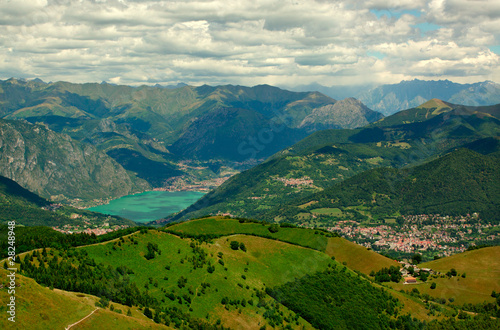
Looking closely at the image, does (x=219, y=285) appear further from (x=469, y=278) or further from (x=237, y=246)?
(x=469, y=278)

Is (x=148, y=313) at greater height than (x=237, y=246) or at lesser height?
greater

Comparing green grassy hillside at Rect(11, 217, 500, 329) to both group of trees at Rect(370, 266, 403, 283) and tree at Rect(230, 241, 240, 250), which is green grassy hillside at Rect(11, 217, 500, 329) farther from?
group of trees at Rect(370, 266, 403, 283)

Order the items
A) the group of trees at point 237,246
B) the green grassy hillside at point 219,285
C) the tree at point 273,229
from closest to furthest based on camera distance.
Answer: the green grassy hillside at point 219,285 < the group of trees at point 237,246 < the tree at point 273,229

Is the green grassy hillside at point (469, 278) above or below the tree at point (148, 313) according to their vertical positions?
below

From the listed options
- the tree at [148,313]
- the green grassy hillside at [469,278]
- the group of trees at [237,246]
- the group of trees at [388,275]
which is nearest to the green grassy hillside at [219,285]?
the tree at [148,313]

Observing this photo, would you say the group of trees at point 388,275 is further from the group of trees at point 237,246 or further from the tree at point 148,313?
the tree at point 148,313

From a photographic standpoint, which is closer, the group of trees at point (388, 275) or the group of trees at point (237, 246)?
the group of trees at point (237, 246)

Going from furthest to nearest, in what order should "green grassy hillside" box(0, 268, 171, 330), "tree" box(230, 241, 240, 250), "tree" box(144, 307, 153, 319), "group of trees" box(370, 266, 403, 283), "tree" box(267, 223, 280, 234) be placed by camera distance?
1. "tree" box(267, 223, 280, 234)
2. "group of trees" box(370, 266, 403, 283)
3. "tree" box(230, 241, 240, 250)
4. "tree" box(144, 307, 153, 319)
5. "green grassy hillside" box(0, 268, 171, 330)

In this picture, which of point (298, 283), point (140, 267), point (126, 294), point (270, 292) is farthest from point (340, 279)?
point (126, 294)

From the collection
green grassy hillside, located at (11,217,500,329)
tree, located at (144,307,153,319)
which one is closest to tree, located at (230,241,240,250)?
green grassy hillside, located at (11,217,500,329)

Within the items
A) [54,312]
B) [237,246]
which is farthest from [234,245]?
[54,312]

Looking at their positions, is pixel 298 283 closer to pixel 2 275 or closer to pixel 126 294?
pixel 126 294

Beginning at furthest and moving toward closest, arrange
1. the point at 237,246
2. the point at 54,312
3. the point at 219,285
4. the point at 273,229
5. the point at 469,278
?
the point at 273,229 < the point at 469,278 < the point at 237,246 < the point at 219,285 < the point at 54,312
